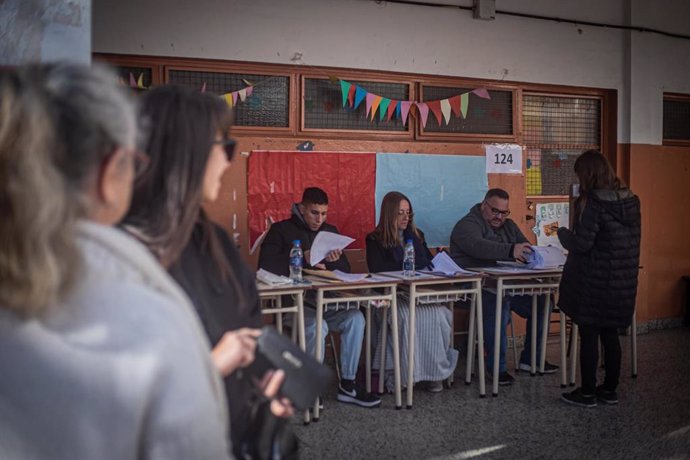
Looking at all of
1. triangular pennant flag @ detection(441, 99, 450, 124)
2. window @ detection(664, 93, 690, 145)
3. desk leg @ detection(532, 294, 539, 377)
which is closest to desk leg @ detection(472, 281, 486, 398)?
desk leg @ detection(532, 294, 539, 377)

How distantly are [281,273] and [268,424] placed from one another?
3.62 m

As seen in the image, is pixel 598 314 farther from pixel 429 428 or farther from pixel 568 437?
pixel 429 428

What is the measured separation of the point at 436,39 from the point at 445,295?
2.45 metres

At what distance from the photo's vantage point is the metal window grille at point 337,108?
5.98 metres

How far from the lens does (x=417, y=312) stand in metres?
5.13

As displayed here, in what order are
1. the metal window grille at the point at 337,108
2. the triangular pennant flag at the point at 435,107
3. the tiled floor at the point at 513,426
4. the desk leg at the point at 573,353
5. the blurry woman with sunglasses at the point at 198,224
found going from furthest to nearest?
the triangular pennant flag at the point at 435,107 → the metal window grille at the point at 337,108 → the desk leg at the point at 573,353 → the tiled floor at the point at 513,426 → the blurry woman with sunglasses at the point at 198,224

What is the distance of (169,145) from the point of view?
60.1 inches

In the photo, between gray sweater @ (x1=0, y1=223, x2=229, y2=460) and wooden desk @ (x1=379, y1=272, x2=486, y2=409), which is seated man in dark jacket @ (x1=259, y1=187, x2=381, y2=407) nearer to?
wooden desk @ (x1=379, y1=272, x2=486, y2=409)

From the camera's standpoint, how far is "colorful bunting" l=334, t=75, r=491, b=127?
19.9ft

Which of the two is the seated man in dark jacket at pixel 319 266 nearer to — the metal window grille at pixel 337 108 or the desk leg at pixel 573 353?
the metal window grille at pixel 337 108

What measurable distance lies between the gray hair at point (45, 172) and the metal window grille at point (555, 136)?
623 centimetres

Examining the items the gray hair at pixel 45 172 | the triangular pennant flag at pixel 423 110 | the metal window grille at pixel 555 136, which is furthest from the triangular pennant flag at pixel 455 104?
the gray hair at pixel 45 172

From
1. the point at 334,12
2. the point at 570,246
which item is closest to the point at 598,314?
the point at 570,246

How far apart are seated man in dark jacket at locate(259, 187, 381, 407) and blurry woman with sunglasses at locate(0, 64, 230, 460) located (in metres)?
3.87
